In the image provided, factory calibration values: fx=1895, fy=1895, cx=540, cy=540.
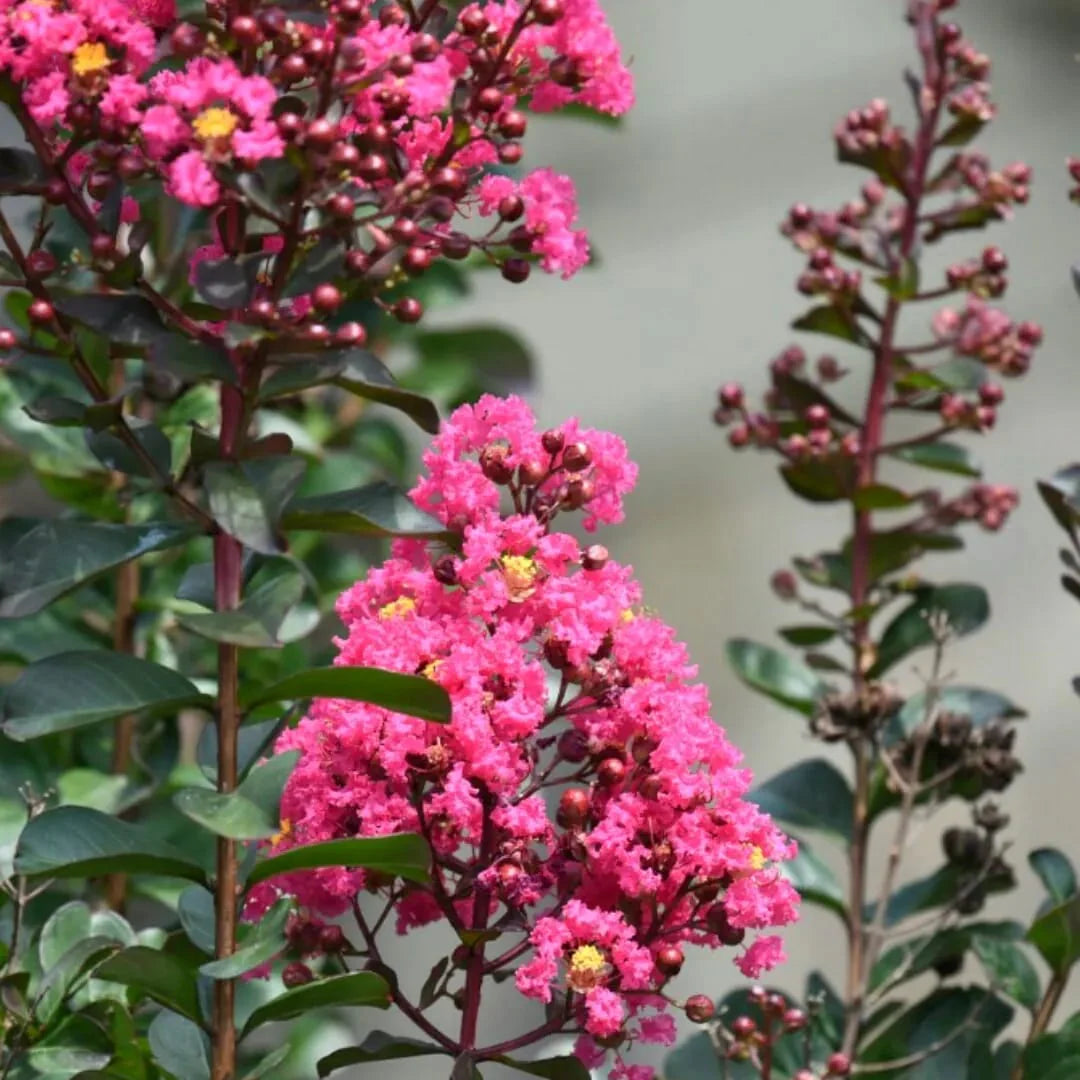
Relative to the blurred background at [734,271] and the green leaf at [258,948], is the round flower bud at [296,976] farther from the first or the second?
the blurred background at [734,271]

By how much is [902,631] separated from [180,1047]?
0.63m

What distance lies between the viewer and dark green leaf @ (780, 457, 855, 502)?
4.25 ft

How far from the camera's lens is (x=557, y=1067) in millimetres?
849

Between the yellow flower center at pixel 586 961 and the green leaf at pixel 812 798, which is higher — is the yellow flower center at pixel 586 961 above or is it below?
below

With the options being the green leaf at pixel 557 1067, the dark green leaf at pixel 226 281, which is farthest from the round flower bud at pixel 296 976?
the dark green leaf at pixel 226 281

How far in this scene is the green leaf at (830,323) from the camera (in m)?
1.31

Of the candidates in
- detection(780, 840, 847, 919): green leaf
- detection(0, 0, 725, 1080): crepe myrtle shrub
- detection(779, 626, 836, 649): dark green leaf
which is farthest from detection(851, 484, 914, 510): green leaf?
detection(0, 0, 725, 1080): crepe myrtle shrub

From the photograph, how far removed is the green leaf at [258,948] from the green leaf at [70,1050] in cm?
14

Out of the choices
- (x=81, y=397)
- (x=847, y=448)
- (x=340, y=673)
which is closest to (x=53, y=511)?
(x=81, y=397)

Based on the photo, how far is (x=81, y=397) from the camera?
56.9 inches

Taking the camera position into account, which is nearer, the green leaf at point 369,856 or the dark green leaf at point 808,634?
the green leaf at point 369,856

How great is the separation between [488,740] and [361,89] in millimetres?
280

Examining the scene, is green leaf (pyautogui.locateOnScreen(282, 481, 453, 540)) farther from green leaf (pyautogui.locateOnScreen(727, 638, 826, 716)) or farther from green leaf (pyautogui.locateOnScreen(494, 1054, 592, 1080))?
green leaf (pyautogui.locateOnScreen(727, 638, 826, 716))

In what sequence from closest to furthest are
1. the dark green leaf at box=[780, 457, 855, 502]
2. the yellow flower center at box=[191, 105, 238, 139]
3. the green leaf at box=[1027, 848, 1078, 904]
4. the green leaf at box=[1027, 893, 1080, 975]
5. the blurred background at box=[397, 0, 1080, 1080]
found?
the yellow flower center at box=[191, 105, 238, 139], the green leaf at box=[1027, 893, 1080, 975], the green leaf at box=[1027, 848, 1078, 904], the dark green leaf at box=[780, 457, 855, 502], the blurred background at box=[397, 0, 1080, 1080]
